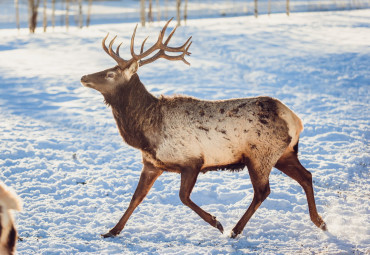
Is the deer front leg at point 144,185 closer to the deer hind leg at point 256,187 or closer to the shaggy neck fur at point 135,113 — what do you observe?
the shaggy neck fur at point 135,113

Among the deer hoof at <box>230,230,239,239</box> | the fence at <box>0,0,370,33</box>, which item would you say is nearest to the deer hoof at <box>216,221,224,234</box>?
the deer hoof at <box>230,230,239,239</box>

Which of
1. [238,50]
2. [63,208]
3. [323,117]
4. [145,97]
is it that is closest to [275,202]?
[145,97]

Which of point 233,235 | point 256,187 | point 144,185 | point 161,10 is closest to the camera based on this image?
point 233,235

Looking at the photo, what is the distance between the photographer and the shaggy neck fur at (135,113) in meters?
5.48

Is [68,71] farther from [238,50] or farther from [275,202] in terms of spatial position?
[275,202]

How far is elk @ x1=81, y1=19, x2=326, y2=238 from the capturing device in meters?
5.27

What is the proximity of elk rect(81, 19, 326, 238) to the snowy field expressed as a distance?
381mm

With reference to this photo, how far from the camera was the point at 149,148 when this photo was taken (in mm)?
5434

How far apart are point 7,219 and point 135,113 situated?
2687mm

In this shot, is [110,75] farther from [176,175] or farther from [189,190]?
[176,175]


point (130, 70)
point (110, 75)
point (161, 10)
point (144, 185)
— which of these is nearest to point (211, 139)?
point (144, 185)

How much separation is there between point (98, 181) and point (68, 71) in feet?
25.1

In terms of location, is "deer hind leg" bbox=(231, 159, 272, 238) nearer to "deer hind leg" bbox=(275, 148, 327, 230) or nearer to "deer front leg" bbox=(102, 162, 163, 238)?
"deer hind leg" bbox=(275, 148, 327, 230)

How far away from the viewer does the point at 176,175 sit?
24.2 feet
